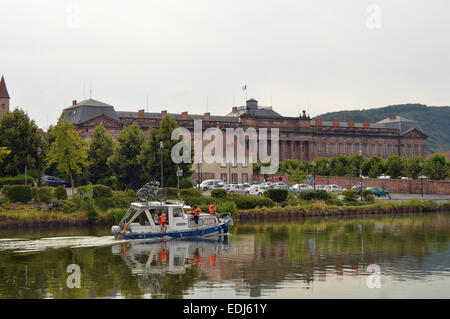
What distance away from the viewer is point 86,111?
117 metres

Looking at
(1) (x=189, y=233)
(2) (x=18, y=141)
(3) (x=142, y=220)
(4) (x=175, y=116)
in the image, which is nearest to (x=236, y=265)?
(1) (x=189, y=233)

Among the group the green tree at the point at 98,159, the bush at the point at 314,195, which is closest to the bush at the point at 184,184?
the bush at the point at 314,195

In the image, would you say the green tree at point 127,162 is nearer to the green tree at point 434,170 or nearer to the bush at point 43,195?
the bush at point 43,195

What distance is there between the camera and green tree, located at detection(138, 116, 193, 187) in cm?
6612

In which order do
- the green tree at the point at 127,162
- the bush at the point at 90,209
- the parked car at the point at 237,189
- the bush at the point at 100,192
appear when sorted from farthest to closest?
the parked car at the point at 237,189 → the green tree at the point at 127,162 → the bush at the point at 100,192 → the bush at the point at 90,209

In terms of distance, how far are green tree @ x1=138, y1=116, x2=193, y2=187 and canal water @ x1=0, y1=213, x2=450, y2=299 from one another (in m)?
22.3

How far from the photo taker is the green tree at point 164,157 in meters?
66.1

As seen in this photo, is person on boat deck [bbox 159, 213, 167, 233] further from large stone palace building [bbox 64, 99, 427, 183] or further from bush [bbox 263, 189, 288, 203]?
large stone palace building [bbox 64, 99, 427, 183]

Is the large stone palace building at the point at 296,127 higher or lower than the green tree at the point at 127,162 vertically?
higher

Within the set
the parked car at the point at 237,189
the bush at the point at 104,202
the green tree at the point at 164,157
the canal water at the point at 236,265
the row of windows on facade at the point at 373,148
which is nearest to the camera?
the canal water at the point at 236,265

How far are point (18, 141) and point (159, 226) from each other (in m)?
31.9

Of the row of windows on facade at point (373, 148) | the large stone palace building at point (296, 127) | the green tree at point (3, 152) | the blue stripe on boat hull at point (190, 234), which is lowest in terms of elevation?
the blue stripe on boat hull at point (190, 234)

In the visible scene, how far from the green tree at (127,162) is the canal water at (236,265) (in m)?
28.0

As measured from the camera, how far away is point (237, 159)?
307 ft
